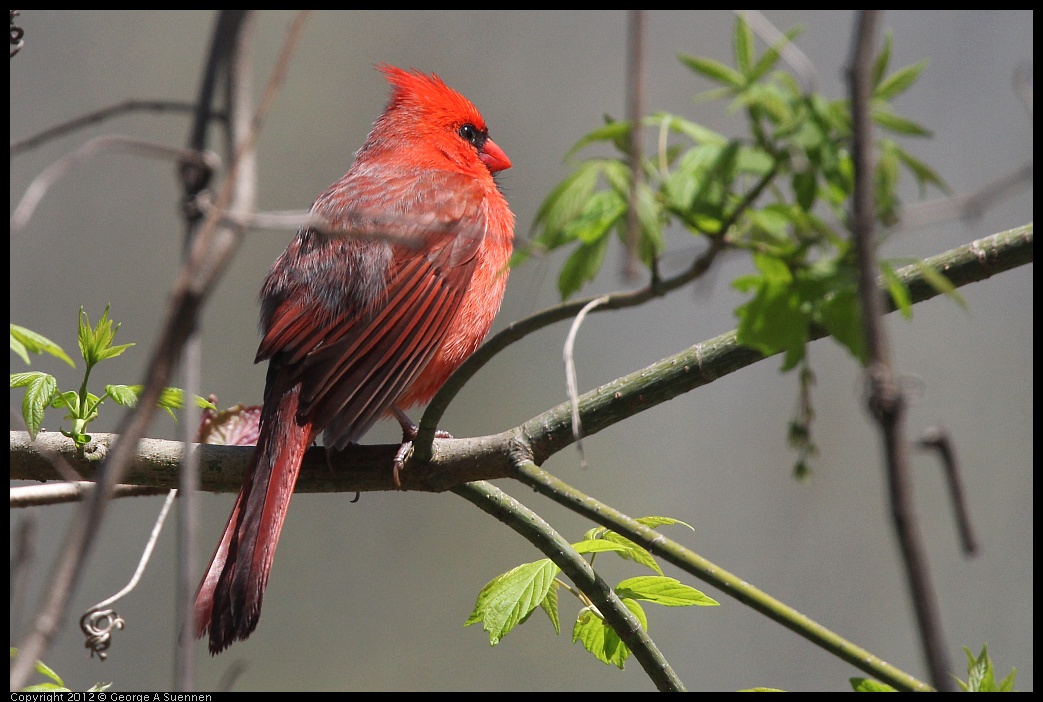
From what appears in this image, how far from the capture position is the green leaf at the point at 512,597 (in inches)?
62.8

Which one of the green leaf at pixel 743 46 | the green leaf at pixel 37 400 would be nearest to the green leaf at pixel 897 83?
the green leaf at pixel 743 46

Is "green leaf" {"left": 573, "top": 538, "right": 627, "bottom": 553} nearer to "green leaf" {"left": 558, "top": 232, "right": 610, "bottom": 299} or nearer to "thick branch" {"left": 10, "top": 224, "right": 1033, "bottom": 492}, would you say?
"thick branch" {"left": 10, "top": 224, "right": 1033, "bottom": 492}

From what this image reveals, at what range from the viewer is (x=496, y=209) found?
2.84 meters

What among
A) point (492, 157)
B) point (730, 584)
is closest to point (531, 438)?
point (730, 584)

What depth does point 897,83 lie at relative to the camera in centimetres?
108

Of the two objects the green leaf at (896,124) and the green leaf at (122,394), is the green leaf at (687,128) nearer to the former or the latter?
the green leaf at (896,124)

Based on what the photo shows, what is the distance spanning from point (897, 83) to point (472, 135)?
219cm

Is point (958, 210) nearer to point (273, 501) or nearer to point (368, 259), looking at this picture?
point (273, 501)

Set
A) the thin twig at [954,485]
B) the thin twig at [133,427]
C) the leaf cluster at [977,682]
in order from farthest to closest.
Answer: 1. the leaf cluster at [977,682]
2. the thin twig at [954,485]
3. the thin twig at [133,427]

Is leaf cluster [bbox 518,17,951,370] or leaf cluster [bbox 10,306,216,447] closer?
leaf cluster [bbox 518,17,951,370]

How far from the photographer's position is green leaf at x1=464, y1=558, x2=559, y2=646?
159 centimetres

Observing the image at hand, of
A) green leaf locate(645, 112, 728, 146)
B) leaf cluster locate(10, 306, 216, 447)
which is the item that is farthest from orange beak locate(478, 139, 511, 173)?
green leaf locate(645, 112, 728, 146)

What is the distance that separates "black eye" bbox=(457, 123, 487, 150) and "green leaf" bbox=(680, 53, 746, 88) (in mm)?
2045

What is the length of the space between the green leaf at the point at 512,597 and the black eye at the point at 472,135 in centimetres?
183
